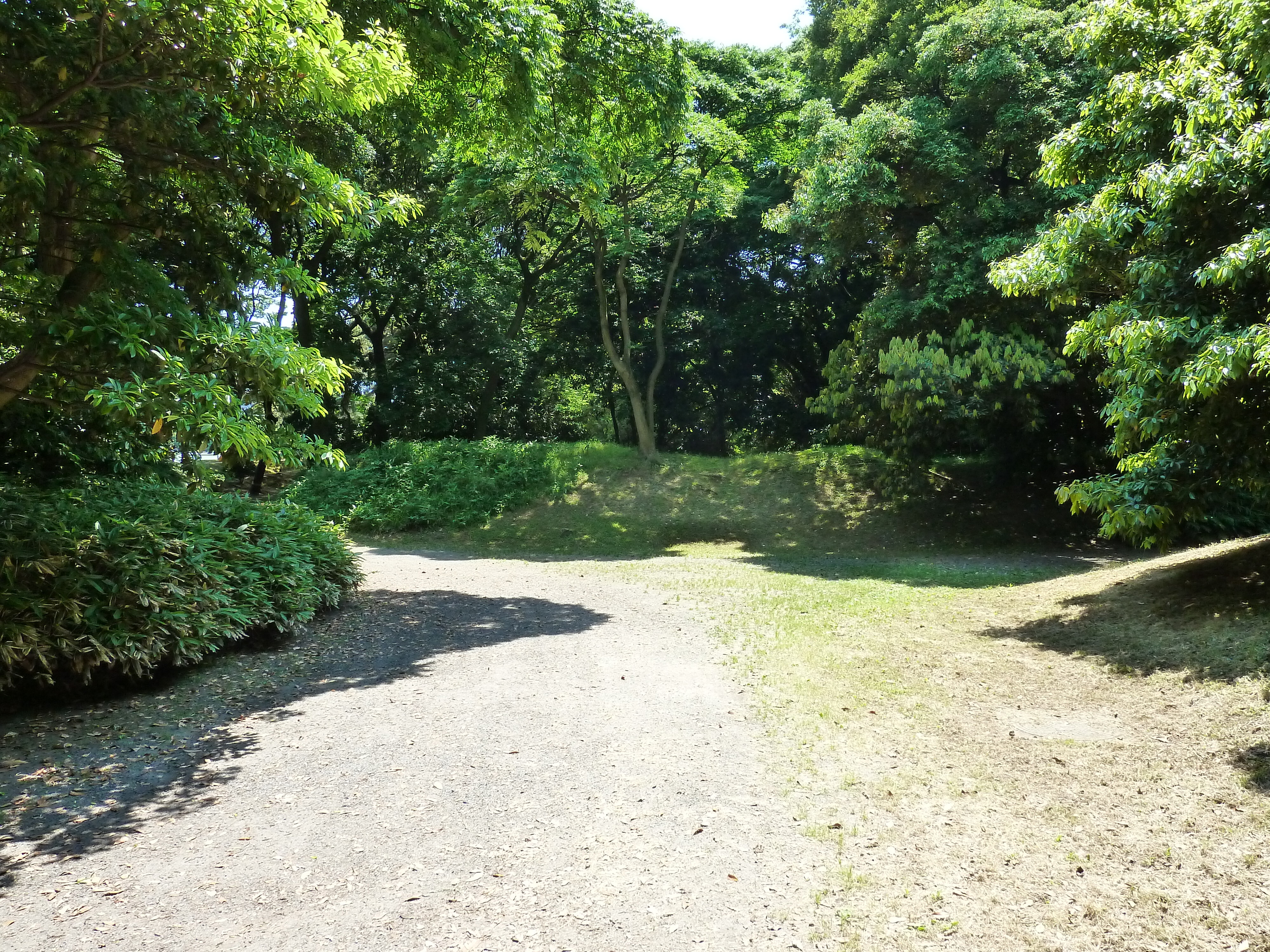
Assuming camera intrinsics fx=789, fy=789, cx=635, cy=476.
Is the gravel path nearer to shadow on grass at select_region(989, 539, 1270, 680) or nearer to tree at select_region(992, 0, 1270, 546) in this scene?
shadow on grass at select_region(989, 539, 1270, 680)

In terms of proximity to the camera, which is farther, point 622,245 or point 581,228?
point 581,228

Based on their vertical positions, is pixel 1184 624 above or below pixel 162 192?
below

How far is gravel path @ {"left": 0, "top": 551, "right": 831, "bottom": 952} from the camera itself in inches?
118

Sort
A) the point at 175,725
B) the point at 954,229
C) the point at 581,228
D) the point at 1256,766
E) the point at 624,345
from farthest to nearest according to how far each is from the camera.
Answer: the point at 581,228, the point at 624,345, the point at 954,229, the point at 175,725, the point at 1256,766

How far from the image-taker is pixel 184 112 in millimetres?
5297

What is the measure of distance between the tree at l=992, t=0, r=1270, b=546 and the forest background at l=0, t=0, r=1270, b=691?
3 centimetres

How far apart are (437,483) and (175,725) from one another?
43.1 ft

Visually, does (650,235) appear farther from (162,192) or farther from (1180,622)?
(1180,622)

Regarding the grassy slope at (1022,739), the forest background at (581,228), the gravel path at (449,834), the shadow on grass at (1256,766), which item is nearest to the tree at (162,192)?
the forest background at (581,228)

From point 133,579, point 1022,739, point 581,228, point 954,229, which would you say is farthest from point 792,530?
point 133,579

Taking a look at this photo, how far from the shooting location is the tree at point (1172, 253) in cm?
557

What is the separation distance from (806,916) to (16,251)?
254 inches

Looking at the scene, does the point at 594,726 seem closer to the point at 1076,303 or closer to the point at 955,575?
the point at 1076,303

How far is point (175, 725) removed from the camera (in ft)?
16.4
